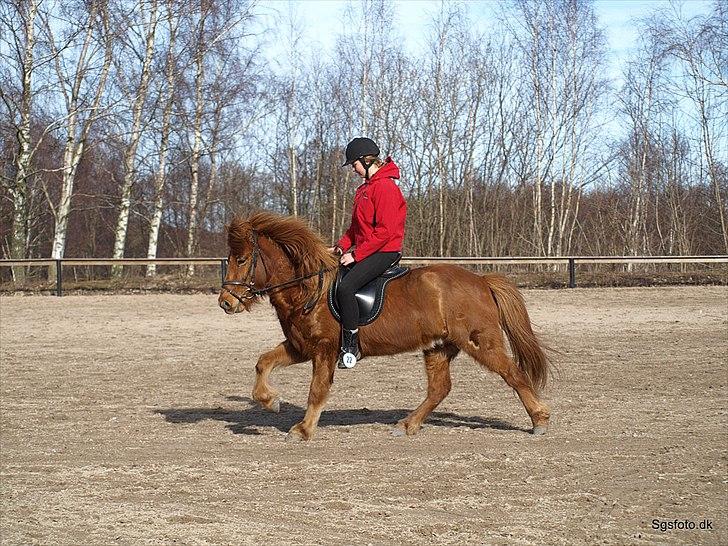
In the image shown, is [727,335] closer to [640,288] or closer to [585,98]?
[640,288]

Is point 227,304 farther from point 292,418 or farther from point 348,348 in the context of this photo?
point 292,418

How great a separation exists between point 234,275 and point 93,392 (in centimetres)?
421

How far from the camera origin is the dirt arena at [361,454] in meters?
5.50

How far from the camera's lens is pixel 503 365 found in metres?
8.34

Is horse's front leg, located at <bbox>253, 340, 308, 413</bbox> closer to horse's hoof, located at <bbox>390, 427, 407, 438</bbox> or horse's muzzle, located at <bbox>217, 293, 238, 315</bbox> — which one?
horse's muzzle, located at <bbox>217, 293, 238, 315</bbox>

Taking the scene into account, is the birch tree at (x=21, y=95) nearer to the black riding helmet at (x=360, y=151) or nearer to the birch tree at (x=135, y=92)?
the birch tree at (x=135, y=92)

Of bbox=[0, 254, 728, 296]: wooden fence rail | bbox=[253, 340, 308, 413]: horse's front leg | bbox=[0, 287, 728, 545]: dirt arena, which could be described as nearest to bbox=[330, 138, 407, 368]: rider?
bbox=[253, 340, 308, 413]: horse's front leg

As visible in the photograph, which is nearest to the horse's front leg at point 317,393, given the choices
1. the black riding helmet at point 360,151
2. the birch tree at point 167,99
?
the black riding helmet at point 360,151

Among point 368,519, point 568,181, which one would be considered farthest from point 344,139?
point 368,519

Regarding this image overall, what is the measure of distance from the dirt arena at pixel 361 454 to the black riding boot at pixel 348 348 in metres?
0.77

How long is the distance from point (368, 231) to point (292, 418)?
260 centimetres

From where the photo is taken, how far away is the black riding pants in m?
8.05

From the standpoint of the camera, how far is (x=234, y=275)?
814cm

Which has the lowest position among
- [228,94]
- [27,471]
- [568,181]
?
[27,471]
